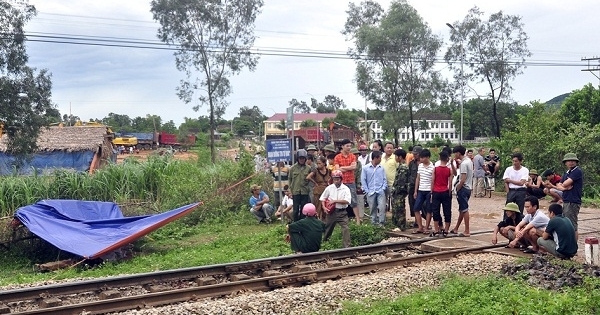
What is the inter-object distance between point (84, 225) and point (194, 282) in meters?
4.83

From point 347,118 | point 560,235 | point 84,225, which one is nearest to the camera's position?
point 560,235

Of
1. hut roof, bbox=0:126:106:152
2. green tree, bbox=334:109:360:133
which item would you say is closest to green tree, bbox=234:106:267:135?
green tree, bbox=334:109:360:133

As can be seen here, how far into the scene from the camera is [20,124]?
2703cm

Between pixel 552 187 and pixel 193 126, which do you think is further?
pixel 193 126

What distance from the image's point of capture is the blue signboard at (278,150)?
47.0 feet

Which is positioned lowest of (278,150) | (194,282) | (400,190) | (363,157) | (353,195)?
(194,282)

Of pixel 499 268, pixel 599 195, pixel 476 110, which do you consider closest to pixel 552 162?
pixel 599 195

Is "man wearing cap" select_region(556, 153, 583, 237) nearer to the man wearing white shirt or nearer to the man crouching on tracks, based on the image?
the man wearing white shirt

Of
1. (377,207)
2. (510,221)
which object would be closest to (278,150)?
(377,207)

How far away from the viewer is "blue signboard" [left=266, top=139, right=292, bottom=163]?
47.0 feet

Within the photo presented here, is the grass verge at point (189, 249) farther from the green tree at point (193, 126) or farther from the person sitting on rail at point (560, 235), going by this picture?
the green tree at point (193, 126)

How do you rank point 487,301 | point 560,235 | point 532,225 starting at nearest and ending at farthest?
point 487,301, point 560,235, point 532,225

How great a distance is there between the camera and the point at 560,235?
949 cm

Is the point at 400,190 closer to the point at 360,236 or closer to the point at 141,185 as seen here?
the point at 360,236
